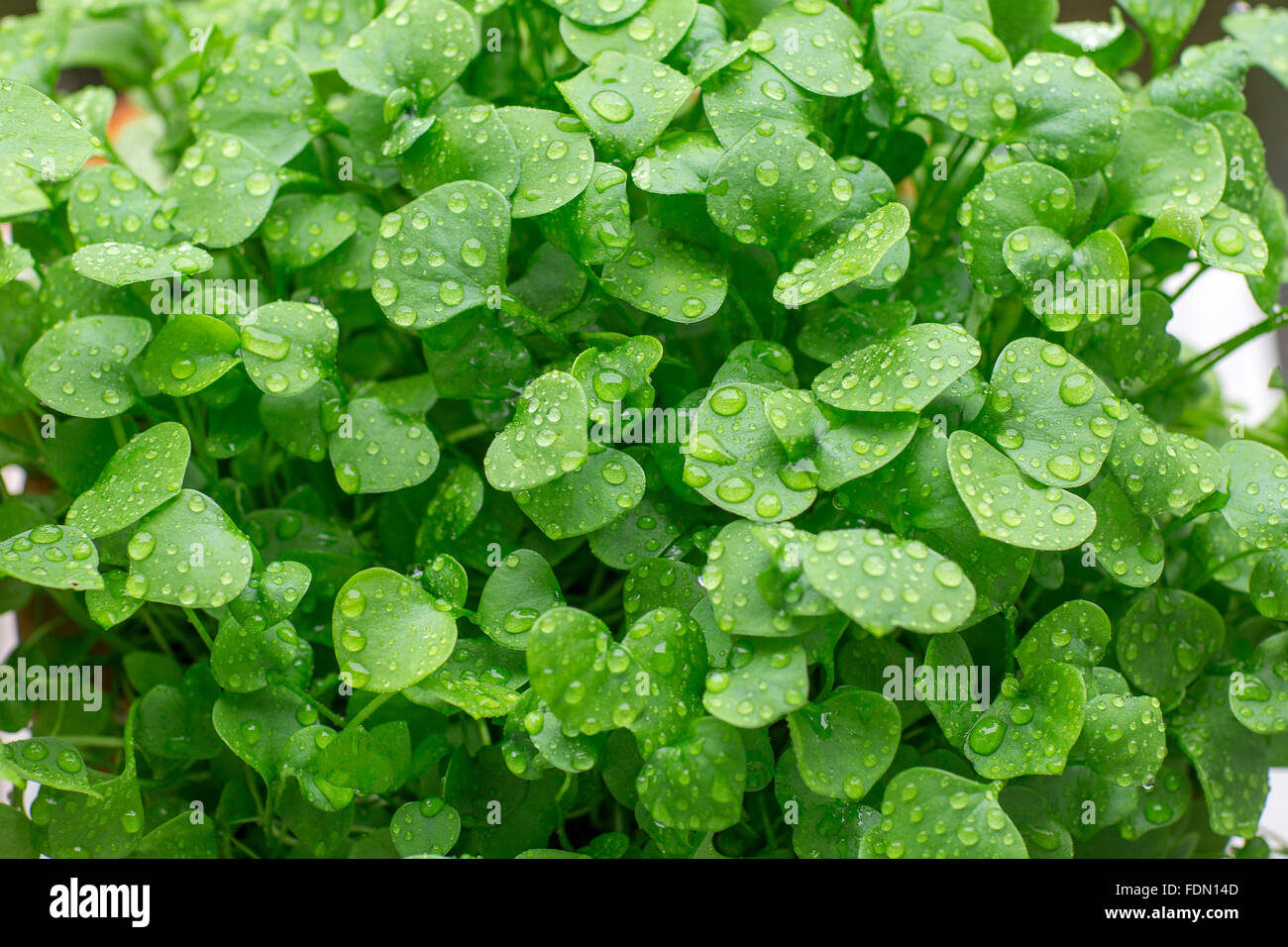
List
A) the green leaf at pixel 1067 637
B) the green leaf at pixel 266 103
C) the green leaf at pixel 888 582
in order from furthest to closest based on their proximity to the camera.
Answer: the green leaf at pixel 266 103
the green leaf at pixel 1067 637
the green leaf at pixel 888 582

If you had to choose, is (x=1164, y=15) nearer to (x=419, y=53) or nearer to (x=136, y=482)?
(x=419, y=53)

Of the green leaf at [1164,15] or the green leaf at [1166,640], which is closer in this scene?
the green leaf at [1166,640]

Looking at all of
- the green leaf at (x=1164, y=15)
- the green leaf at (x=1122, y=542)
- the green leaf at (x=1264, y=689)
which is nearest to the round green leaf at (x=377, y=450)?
the green leaf at (x=1122, y=542)

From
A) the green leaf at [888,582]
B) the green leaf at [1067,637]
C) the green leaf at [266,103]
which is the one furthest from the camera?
the green leaf at [266,103]

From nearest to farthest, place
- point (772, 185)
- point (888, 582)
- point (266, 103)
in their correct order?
point (888, 582)
point (772, 185)
point (266, 103)

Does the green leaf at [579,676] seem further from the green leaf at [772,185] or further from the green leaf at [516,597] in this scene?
the green leaf at [772,185]

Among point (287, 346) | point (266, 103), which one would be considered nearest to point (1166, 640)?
point (287, 346)

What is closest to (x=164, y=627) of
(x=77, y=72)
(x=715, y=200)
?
(x=715, y=200)
